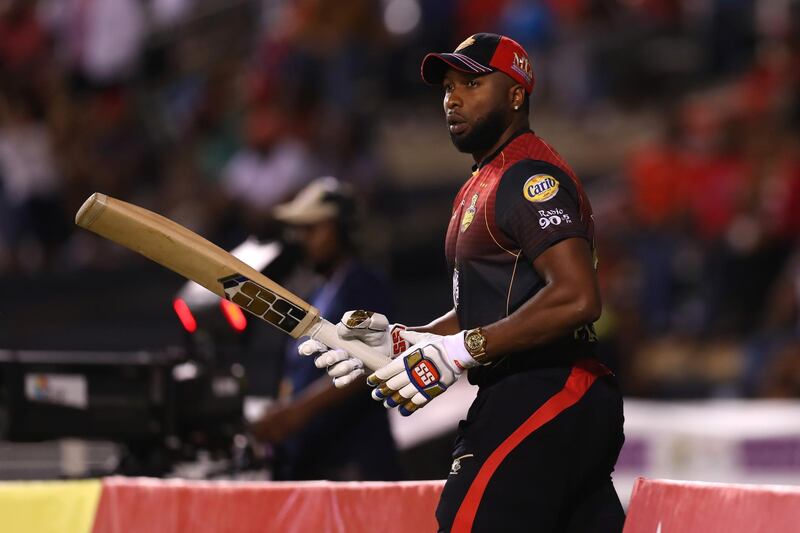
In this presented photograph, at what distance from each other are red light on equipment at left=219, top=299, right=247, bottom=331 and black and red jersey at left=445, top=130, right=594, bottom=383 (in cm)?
183

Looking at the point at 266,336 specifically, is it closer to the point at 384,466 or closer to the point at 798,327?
the point at 798,327

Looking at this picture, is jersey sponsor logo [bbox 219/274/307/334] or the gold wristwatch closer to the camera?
the gold wristwatch

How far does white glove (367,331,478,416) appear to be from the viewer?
3643 millimetres

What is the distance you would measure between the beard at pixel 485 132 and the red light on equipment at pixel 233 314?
6.18 feet

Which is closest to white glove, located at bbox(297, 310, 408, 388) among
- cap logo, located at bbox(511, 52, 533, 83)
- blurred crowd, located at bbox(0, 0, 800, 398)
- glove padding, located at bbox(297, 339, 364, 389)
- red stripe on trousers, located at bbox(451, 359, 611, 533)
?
glove padding, located at bbox(297, 339, 364, 389)

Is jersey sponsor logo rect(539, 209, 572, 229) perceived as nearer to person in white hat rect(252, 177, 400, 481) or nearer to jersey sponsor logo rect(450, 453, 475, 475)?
jersey sponsor logo rect(450, 453, 475, 475)

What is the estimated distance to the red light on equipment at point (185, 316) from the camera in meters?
5.67

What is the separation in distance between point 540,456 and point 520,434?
76mm

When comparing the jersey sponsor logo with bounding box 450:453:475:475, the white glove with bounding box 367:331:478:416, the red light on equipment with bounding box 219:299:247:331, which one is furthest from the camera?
the red light on equipment with bounding box 219:299:247:331

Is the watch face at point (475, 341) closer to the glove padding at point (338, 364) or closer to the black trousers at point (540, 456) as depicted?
the black trousers at point (540, 456)

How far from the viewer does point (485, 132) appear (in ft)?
12.9

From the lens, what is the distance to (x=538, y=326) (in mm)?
3613

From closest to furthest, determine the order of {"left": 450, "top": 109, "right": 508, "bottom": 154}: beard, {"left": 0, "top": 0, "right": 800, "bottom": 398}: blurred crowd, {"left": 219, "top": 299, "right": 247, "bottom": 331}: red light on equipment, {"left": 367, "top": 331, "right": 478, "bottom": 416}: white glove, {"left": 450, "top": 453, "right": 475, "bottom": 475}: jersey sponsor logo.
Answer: {"left": 367, "top": 331, "right": 478, "bottom": 416}: white glove, {"left": 450, "top": 453, "right": 475, "bottom": 475}: jersey sponsor logo, {"left": 450, "top": 109, "right": 508, "bottom": 154}: beard, {"left": 219, "top": 299, "right": 247, "bottom": 331}: red light on equipment, {"left": 0, "top": 0, "right": 800, "bottom": 398}: blurred crowd

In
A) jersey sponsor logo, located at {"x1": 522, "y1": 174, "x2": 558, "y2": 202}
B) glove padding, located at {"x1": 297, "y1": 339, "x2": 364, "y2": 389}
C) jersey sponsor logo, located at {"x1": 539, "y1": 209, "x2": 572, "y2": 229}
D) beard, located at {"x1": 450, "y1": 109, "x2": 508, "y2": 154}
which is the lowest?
glove padding, located at {"x1": 297, "y1": 339, "x2": 364, "y2": 389}
